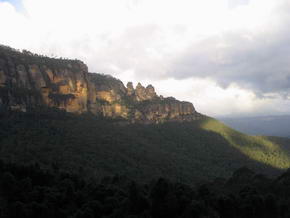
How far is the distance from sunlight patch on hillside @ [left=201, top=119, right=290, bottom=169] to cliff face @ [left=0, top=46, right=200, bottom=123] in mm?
23017

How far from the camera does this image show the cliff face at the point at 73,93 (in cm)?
11656

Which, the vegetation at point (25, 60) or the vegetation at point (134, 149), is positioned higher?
the vegetation at point (25, 60)

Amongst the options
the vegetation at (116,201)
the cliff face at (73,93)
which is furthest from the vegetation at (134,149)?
the vegetation at (116,201)

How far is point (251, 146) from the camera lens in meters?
134

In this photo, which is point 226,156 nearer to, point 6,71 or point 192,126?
point 192,126

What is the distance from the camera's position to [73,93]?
142m

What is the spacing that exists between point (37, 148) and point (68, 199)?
32765mm

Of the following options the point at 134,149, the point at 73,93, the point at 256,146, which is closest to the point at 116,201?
the point at 134,149

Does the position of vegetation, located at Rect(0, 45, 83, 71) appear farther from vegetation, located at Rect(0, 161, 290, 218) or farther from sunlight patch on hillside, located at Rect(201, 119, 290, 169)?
vegetation, located at Rect(0, 161, 290, 218)

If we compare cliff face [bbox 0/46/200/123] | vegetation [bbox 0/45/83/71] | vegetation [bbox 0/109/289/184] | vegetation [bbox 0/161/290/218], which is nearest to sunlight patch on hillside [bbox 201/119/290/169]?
vegetation [bbox 0/109/289/184]

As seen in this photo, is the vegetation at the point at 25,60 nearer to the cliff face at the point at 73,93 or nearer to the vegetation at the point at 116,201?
the cliff face at the point at 73,93

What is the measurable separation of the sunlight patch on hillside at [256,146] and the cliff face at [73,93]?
75.5 feet

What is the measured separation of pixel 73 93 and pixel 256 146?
82.1 m

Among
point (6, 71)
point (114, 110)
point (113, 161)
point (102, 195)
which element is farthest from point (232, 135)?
Result: point (102, 195)
